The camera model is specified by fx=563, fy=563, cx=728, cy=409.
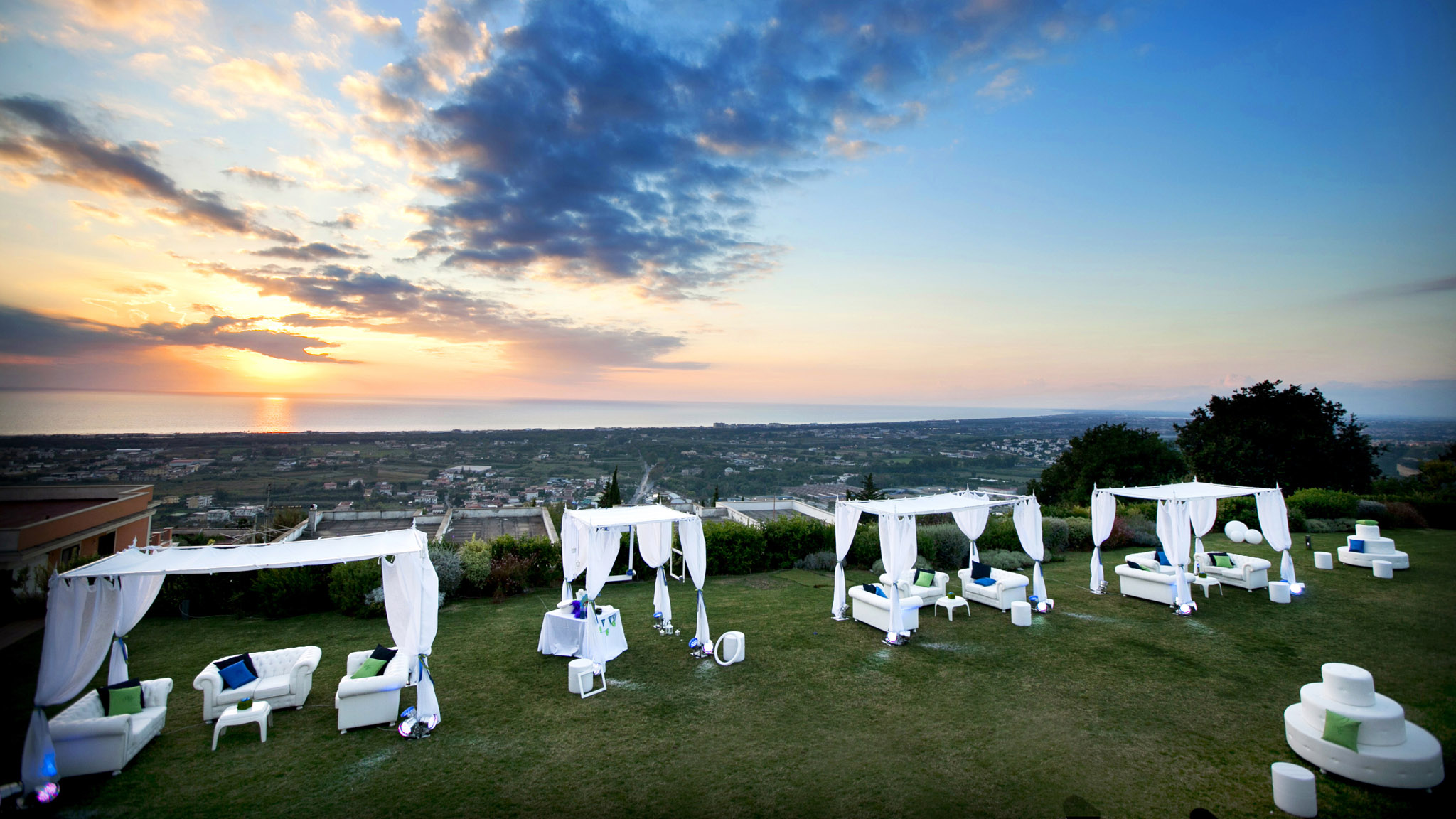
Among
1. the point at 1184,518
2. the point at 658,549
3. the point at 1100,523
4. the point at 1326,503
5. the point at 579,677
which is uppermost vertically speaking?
the point at 1184,518

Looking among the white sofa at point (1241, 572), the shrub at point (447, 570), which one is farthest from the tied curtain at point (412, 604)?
the white sofa at point (1241, 572)

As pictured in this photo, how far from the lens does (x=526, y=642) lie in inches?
385

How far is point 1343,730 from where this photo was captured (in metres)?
5.28

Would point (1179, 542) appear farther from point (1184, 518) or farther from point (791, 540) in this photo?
point (791, 540)

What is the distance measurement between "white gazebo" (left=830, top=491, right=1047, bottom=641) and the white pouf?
196 inches

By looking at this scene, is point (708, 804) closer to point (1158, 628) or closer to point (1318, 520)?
point (1158, 628)

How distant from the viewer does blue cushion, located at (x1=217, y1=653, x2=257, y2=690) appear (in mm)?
6887

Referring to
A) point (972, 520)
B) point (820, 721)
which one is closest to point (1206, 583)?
point (972, 520)

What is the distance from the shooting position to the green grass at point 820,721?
5191mm

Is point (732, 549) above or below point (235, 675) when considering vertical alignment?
below

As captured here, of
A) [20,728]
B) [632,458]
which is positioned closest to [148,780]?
[20,728]

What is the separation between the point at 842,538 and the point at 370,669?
26.1 feet

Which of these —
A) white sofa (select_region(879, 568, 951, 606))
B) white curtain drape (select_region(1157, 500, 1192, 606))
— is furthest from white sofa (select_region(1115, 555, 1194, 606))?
white sofa (select_region(879, 568, 951, 606))

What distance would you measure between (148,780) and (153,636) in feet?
20.7
